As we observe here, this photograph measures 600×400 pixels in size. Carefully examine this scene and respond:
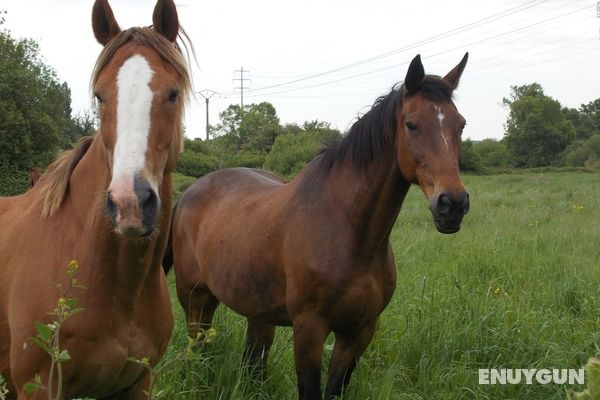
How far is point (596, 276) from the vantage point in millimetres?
5645

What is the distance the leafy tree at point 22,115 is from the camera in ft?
89.7

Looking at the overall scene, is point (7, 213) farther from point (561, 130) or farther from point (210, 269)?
point (561, 130)

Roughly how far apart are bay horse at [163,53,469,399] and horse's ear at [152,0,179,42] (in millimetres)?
1447

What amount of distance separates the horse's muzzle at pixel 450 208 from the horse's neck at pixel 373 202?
1.47 feet

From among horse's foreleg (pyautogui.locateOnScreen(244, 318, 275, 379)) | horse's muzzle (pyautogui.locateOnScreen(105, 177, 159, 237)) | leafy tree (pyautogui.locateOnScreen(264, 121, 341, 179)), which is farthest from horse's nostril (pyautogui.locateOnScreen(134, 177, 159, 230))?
leafy tree (pyautogui.locateOnScreen(264, 121, 341, 179))

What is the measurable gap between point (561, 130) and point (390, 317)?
65.3 meters

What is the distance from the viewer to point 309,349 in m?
3.27

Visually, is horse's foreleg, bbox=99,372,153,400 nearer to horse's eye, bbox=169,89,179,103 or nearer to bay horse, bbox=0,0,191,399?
bay horse, bbox=0,0,191,399

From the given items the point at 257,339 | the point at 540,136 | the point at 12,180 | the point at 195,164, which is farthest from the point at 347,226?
the point at 540,136

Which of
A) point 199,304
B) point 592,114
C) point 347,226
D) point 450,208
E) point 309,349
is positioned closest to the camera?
point 450,208

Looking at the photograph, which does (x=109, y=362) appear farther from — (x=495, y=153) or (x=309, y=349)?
(x=495, y=153)

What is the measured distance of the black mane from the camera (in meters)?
3.28

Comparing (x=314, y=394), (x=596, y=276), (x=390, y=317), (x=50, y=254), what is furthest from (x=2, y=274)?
(x=596, y=276)

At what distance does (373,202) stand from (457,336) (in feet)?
4.27
